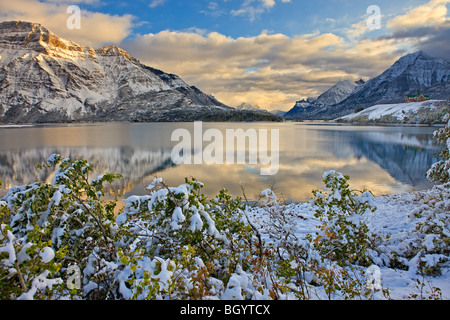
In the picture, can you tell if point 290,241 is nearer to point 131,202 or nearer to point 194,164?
point 131,202

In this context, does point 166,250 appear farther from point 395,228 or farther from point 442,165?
point 442,165

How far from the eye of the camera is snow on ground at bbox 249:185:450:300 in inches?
242

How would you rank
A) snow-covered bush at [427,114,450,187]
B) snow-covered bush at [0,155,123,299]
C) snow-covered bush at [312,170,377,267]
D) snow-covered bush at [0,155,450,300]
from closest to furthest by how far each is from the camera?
snow-covered bush at [0,155,123,299]
snow-covered bush at [0,155,450,300]
snow-covered bush at [312,170,377,267]
snow-covered bush at [427,114,450,187]

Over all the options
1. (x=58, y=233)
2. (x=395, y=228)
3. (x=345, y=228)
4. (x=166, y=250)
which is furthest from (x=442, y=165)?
(x=58, y=233)

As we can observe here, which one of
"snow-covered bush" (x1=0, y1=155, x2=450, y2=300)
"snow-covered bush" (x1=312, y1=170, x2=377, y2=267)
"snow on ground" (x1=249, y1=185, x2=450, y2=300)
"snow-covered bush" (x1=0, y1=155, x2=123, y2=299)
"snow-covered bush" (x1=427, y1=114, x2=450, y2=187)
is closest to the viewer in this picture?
"snow-covered bush" (x1=0, y1=155, x2=123, y2=299)

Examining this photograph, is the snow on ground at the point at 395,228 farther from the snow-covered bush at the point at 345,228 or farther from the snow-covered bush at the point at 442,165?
the snow-covered bush at the point at 442,165

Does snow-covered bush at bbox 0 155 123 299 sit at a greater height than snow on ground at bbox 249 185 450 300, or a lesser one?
greater

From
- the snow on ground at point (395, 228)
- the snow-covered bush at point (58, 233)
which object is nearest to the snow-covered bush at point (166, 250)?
the snow-covered bush at point (58, 233)

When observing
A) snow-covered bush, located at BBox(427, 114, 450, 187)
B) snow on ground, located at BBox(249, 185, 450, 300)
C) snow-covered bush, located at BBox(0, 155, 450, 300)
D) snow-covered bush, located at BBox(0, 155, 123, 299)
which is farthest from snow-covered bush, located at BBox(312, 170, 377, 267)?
snow-covered bush, located at BBox(427, 114, 450, 187)

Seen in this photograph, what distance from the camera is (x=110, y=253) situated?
589cm

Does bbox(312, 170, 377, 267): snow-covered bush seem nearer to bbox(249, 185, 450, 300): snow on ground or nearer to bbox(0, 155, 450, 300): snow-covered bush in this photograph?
bbox(0, 155, 450, 300): snow-covered bush

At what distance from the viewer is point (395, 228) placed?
11773 mm
